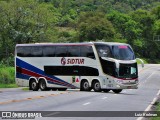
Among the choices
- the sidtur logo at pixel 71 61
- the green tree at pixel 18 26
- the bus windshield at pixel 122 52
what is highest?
the green tree at pixel 18 26

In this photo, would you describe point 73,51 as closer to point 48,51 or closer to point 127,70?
point 48,51

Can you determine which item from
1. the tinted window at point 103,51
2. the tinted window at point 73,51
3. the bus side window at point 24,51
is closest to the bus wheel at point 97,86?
the tinted window at point 103,51

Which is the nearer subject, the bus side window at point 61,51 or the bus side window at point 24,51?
the bus side window at point 61,51

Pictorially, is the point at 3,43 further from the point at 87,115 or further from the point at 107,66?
the point at 87,115

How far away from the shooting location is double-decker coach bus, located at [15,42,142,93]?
35594 millimetres

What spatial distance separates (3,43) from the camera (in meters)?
67.2

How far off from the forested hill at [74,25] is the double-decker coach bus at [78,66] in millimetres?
23569

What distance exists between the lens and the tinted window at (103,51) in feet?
117

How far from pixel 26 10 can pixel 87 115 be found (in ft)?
170

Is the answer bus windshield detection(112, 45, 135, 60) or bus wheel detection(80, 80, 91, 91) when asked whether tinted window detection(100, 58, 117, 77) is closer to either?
bus windshield detection(112, 45, 135, 60)

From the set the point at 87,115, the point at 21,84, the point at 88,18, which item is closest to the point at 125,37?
the point at 88,18

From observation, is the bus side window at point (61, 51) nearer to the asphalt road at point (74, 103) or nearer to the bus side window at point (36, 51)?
the bus side window at point (36, 51)

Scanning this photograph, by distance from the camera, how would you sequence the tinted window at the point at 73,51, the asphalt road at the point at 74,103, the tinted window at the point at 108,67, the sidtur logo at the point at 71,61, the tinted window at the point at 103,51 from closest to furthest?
the asphalt road at the point at 74,103, the tinted window at the point at 108,67, the tinted window at the point at 103,51, the sidtur logo at the point at 71,61, the tinted window at the point at 73,51

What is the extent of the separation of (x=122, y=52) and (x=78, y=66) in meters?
3.64
